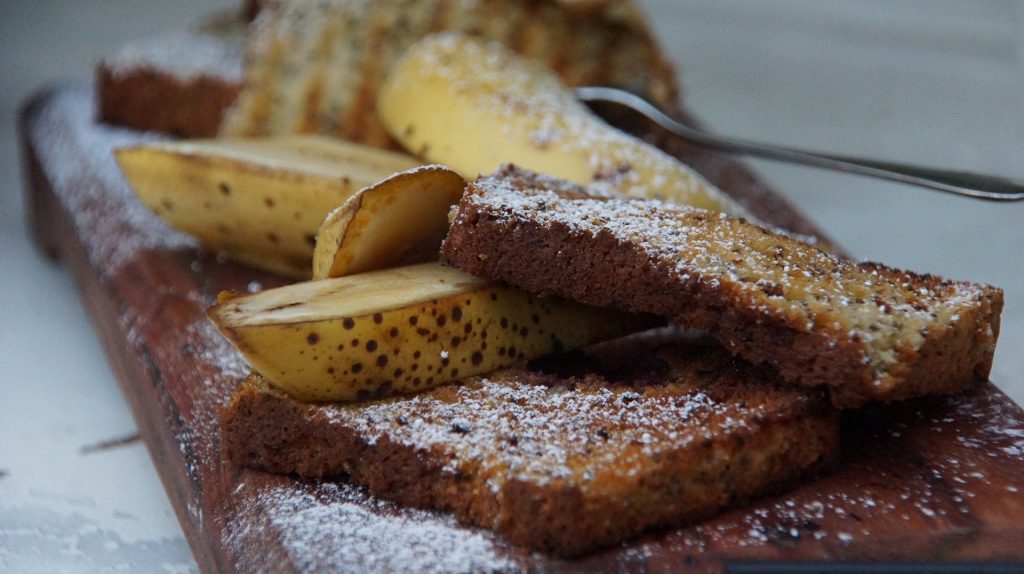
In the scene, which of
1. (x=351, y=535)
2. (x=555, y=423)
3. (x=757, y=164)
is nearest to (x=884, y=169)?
(x=555, y=423)

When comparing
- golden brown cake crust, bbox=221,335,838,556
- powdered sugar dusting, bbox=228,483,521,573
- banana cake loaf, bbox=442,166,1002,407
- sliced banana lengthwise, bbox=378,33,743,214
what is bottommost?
powdered sugar dusting, bbox=228,483,521,573

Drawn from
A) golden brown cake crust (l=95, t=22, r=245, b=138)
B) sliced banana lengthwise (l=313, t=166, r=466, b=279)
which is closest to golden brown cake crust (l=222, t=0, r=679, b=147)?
golden brown cake crust (l=95, t=22, r=245, b=138)

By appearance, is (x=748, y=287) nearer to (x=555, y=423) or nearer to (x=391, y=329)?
(x=555, y=423)

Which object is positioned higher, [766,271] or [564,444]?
[766,271]

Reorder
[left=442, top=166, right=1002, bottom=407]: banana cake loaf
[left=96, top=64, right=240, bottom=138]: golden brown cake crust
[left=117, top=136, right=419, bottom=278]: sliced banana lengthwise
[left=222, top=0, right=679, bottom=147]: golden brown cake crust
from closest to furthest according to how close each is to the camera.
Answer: [left=442, top=166, right=1002, bottom=407]: banana cake loaf
[left=117, top=136, right=419, bottom=278]: sliced banana lengthwise
[left=222, top=0, right=679, bottom=147]: golden brown cake crust
[left=96, top=64, right=240, bottom=138]: golden brown cake crust

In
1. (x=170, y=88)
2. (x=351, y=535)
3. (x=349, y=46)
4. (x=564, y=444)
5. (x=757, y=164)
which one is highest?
(x=349, y=46)

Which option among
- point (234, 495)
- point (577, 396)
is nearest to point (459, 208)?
point (577, 396)

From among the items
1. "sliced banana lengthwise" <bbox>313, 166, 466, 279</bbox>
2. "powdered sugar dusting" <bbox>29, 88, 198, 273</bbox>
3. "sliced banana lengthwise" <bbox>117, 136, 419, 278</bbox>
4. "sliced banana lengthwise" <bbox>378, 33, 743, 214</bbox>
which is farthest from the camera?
"powdered sugar dusting" <bbox>29, 88, 198, 273</bbox>

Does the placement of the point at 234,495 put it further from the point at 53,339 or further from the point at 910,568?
the point at 53,339

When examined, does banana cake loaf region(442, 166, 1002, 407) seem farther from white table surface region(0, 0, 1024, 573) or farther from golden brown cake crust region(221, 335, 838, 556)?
white table surface region(0, 0, 1024, 573)
